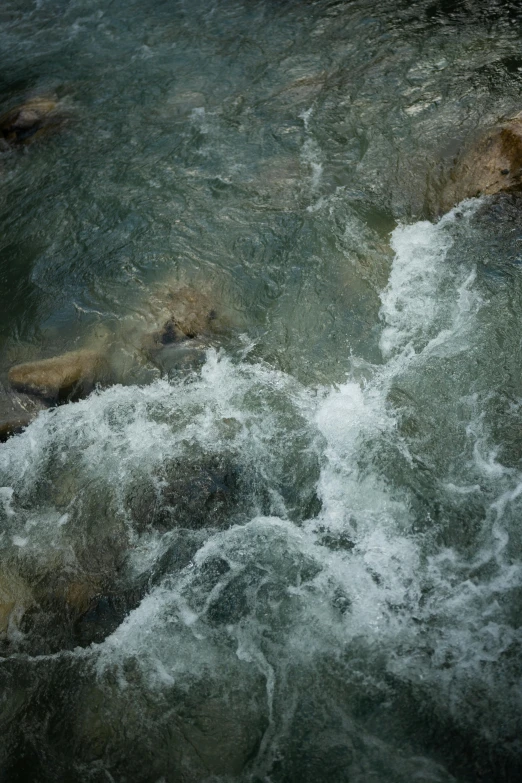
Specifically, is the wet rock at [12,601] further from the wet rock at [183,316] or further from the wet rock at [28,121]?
the wet rock at [28,121]

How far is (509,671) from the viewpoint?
13.3 feet

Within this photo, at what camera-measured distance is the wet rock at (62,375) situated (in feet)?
19.9

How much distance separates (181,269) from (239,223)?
0.93m

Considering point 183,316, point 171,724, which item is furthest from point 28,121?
point 171,724

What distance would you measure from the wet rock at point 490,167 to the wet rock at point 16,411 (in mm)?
4866

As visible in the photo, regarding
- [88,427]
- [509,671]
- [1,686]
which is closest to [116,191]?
[88,427]

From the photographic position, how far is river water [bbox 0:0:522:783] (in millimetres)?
4152

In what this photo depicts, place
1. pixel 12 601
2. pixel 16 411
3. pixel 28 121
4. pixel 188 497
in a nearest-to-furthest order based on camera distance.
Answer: pixel 12 601, pixel 188 497, pixel 16 411, pixel 28 121

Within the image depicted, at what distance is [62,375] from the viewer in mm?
6125

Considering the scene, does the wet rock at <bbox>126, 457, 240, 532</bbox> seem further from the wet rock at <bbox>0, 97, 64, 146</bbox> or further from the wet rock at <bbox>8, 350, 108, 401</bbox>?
the wet rock at <bbox>0, 97, 64, 146</bbox>

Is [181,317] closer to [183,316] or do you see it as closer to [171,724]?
[183,316]

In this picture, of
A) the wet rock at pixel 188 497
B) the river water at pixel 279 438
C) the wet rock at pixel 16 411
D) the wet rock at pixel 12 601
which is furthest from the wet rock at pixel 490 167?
the wet rock at pixel 12 601

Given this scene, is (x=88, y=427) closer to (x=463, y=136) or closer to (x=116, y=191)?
(x=116, y=191)

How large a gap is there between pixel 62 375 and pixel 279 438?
2.30 meters
